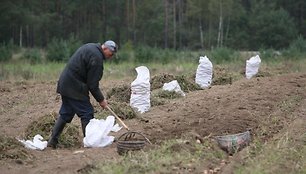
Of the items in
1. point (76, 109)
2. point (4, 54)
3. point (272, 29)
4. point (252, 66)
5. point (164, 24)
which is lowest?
point (272, 29)

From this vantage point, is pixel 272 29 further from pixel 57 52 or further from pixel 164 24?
pixel 57 52

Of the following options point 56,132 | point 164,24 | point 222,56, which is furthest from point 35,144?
point 164,24

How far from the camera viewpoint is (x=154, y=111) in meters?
10.5

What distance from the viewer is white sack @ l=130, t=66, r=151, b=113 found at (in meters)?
10.3

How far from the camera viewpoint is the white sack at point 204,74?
1386 centimetres

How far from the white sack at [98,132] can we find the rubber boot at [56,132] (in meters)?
0.44

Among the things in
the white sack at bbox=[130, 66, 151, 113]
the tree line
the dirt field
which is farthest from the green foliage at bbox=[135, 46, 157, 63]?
the white sack at bbox=[130, 66, 151, 113]

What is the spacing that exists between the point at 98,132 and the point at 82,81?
2.71 ft

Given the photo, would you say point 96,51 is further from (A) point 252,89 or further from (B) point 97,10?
(B) point 97,10

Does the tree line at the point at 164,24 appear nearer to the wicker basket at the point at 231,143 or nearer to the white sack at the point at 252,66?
the white sack at the point at 252,66

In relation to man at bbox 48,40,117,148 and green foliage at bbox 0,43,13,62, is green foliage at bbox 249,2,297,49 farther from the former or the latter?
man at bbox 48,40,117,148

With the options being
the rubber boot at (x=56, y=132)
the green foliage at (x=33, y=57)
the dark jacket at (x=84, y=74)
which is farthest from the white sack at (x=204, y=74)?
the green foliage at (x=33, y=57)

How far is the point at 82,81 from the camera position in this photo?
7.56 metres

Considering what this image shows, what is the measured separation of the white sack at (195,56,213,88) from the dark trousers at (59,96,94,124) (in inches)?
262
